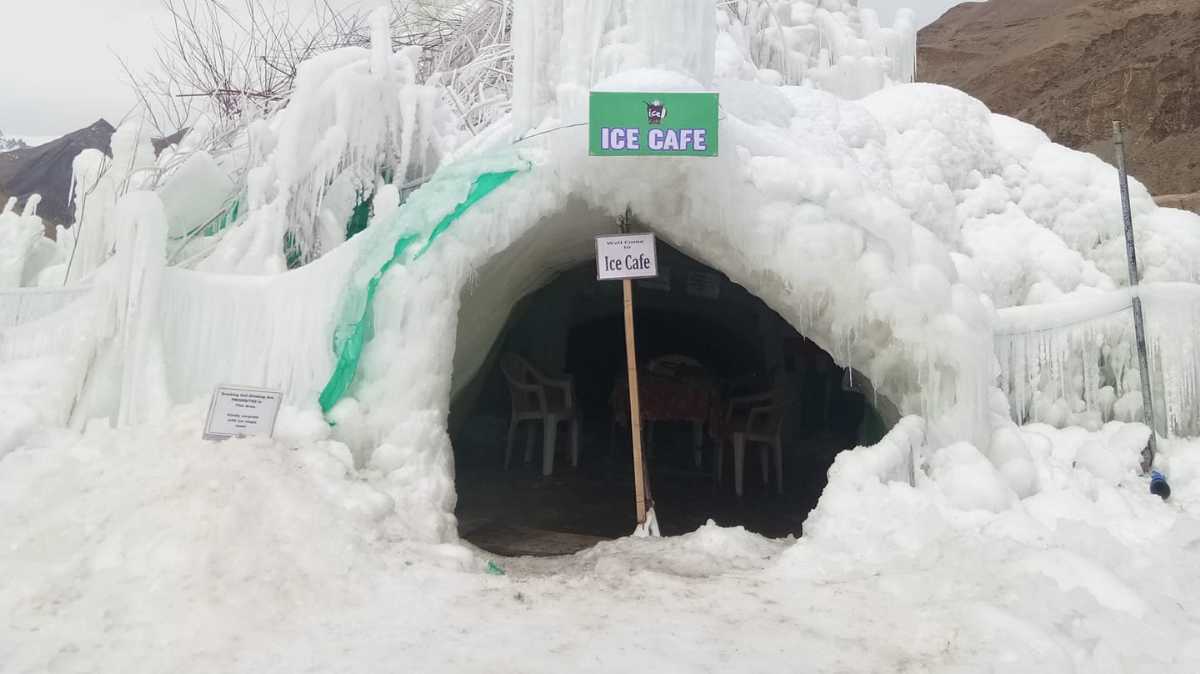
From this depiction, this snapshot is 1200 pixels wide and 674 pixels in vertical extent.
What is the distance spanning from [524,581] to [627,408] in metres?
4.30

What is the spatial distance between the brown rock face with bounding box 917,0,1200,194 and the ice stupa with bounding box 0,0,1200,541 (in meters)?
10.0

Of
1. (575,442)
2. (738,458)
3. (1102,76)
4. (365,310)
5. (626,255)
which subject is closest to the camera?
(365,310)

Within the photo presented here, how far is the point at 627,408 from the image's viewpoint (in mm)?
7203

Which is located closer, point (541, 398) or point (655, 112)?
point (655, 112)

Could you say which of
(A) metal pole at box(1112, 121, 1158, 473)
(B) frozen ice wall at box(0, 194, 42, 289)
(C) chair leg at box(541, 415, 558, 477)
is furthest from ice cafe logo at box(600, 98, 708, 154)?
(B) frozen ice wall at box(0, 194, 42, 289)

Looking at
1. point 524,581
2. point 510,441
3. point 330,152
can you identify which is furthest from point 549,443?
point 524,581

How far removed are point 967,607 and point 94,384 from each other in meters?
4.08

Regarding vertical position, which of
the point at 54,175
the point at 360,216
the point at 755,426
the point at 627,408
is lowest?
the point at 755,426

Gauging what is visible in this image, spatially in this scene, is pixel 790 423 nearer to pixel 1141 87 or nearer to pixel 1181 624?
pixel 1181 624

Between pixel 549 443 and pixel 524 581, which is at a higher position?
pixel 549 443

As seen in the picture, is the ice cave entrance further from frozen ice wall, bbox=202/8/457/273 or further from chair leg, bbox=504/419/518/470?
frozen ice wall, bbox=202/8/457/273

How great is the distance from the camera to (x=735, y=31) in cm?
661

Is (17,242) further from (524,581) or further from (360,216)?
(524,581)

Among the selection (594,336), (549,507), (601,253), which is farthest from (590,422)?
(601,253)
